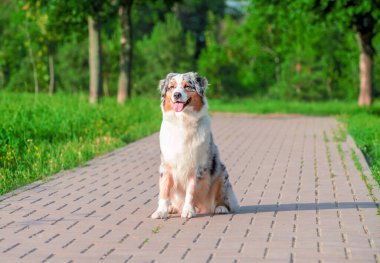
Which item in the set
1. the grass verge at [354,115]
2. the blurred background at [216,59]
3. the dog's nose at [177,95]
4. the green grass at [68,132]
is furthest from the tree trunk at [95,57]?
the dog's nose at [177,95]

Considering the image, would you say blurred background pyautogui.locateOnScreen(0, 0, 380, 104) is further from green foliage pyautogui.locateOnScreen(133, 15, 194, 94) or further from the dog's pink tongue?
the dog's pink tongue

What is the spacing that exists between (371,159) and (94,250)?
854cm

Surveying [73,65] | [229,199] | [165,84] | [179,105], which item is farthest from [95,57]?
[179,105]

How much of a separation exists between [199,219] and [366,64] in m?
22.1

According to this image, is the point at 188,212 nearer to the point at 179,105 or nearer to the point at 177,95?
the point at 179,105

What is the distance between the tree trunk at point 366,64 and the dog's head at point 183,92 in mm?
21517

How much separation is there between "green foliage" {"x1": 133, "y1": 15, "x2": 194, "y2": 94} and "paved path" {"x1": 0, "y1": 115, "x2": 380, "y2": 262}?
25928 millimetres

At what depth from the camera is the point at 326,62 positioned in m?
37.2

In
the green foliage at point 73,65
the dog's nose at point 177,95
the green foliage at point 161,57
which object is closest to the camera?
the dog's nose at point 177,95

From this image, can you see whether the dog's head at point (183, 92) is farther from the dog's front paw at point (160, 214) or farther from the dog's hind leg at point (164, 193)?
the dog's front paw at point (160, 214)

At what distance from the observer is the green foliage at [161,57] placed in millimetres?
41156

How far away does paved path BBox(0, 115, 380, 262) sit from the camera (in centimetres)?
744

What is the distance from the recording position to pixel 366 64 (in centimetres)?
3028

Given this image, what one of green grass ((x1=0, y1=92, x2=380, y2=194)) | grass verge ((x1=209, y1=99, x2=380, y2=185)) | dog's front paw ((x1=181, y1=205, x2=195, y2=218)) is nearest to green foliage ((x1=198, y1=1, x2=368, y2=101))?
grass verge ((x1=209, y1=99, x2=380, y2=185))
